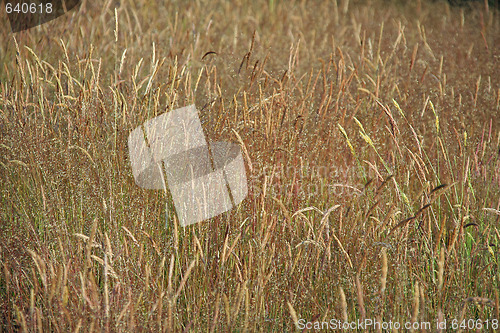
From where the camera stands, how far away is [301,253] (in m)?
1.33

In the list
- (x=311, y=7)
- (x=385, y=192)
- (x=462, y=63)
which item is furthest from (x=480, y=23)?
(x=385, y=192)

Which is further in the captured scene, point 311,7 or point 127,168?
point 311,7

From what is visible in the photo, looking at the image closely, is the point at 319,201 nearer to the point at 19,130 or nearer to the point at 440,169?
the point at 440,169

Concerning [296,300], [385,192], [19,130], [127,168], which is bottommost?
[296,300]

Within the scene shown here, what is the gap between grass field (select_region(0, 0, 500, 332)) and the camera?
1.12 m

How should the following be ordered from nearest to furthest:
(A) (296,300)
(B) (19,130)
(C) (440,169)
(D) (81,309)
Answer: (D) (81,309) < (A) (296,300) < (B) (19,130) < (C) (440,169)

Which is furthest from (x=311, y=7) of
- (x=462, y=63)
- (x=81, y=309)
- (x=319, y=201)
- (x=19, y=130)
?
(x=81, y=309)

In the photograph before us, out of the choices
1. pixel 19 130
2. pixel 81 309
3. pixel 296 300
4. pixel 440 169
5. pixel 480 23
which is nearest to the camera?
pixel 81 309

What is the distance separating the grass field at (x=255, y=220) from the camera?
1.12 metres

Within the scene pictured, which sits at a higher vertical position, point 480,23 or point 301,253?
point 480,23

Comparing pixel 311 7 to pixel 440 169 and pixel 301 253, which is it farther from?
pixel 301 253

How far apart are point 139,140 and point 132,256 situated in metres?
0.39

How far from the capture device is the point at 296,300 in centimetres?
126

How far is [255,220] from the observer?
136 centimetres
